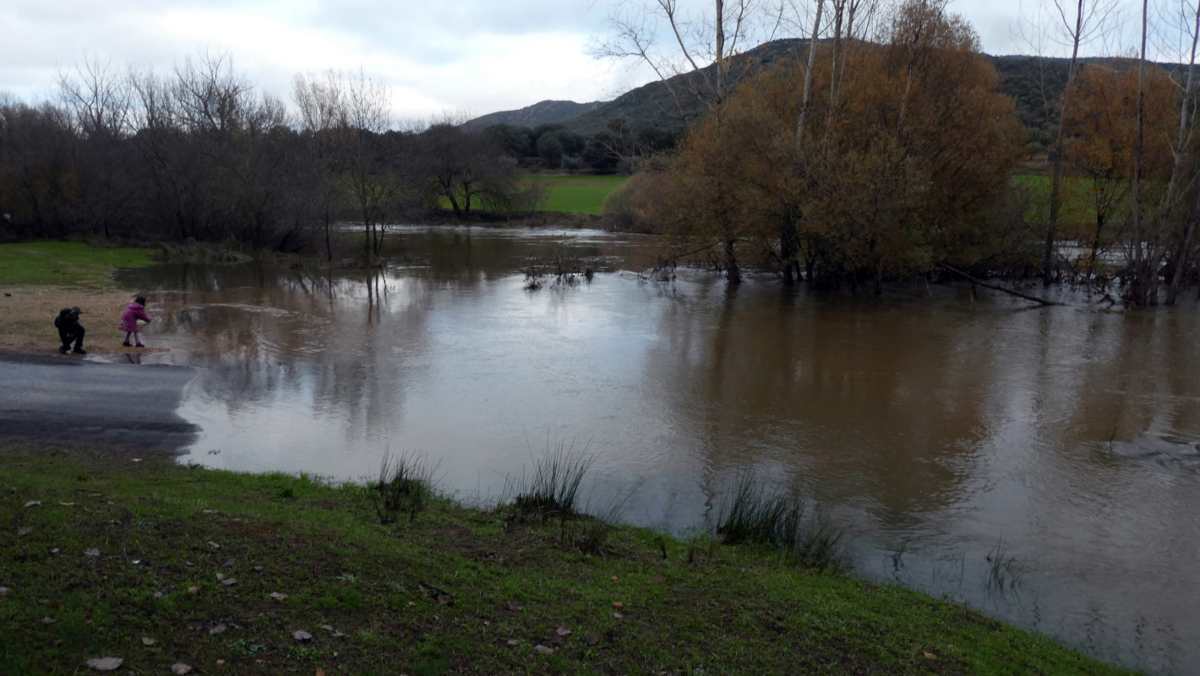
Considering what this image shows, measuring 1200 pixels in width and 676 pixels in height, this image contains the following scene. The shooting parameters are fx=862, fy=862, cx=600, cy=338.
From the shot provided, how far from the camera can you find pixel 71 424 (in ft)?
39.4

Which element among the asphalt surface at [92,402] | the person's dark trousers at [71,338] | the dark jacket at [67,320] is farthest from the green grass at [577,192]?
the asphalt surface at [92,402]

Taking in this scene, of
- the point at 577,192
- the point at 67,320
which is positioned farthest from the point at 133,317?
the point at 577,192

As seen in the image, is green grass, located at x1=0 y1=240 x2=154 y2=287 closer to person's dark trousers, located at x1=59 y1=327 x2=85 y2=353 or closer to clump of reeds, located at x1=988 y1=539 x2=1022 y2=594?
person's dark trousers, located at x1=59 y1=327 x2=85 y2=353

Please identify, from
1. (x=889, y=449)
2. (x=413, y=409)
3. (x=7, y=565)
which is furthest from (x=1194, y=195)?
(x=7, y=565)

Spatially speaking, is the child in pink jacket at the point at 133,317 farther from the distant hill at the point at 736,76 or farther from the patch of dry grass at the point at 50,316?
the distant hill at the point at 736,76

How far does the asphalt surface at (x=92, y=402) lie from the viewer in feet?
38.4

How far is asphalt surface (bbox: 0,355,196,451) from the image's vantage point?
11.7m

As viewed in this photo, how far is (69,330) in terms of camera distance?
1698 centimetres

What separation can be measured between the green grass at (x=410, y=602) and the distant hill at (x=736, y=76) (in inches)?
1135

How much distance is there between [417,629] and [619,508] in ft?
16.0

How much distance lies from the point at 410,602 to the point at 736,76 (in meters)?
33.4

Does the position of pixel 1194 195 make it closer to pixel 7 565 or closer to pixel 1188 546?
pixel 1188 546

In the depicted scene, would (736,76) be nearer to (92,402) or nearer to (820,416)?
(820,416)

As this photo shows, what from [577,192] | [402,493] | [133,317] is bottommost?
[402,493]
